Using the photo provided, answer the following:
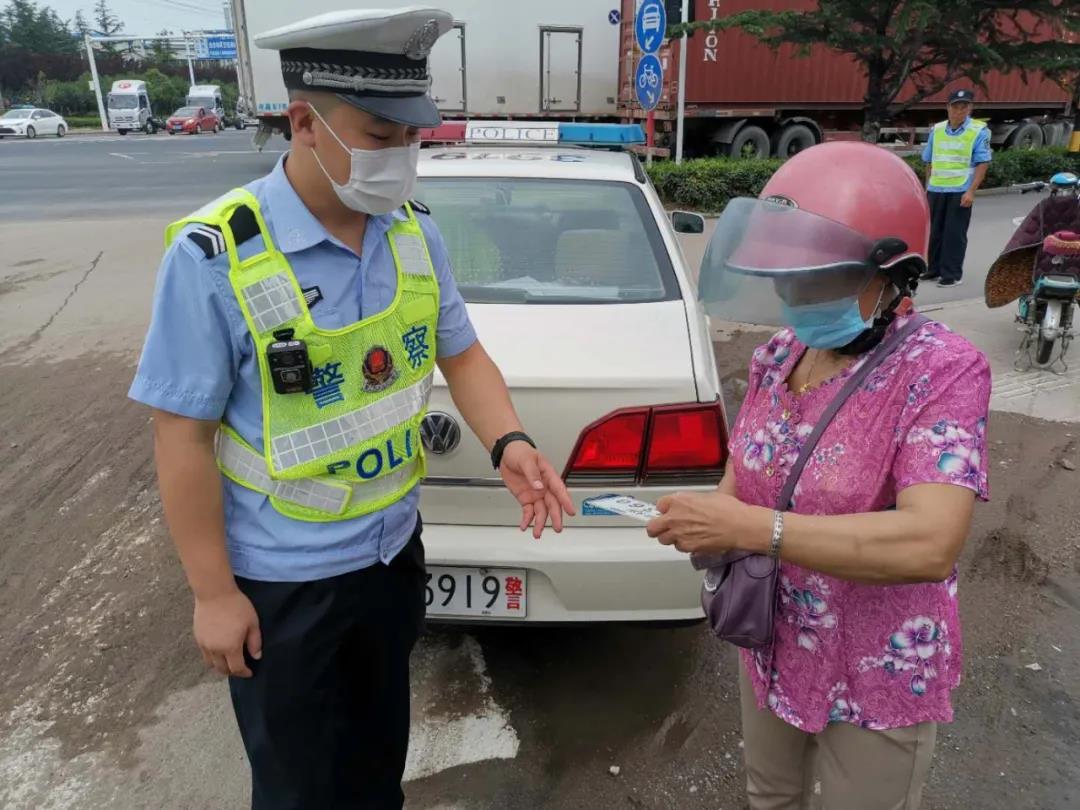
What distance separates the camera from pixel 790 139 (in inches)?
631

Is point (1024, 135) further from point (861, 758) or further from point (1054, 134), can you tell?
point (861, 758)

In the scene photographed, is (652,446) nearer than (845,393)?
No

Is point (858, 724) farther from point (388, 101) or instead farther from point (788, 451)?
point (388, 101)

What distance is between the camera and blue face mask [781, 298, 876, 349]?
1.36 meters

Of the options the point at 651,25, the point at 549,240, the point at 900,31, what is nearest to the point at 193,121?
the point at 900,31

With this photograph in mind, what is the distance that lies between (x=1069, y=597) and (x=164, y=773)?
3.24m

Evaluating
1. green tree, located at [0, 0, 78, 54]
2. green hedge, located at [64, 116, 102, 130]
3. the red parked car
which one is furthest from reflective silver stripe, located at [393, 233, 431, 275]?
green tree, located at [0, 0, 78, 54]

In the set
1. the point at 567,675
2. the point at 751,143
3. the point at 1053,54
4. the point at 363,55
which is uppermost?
the point at 1053,54

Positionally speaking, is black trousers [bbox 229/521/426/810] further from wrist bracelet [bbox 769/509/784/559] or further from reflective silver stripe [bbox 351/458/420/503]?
wrist bracelet [bbox 769/509/784/559]

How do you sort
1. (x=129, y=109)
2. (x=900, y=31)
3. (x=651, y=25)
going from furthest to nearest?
1. (x=129, y=109)
2. (x=900, y=31)
3. (x=651, y=25)

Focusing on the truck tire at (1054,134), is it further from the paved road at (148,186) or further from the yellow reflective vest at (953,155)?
the yellow reflective vest at (953,155)

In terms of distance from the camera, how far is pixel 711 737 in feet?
8.21

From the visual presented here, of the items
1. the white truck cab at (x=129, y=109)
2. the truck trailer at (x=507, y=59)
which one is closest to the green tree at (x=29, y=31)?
the white truck cab at (x=129, y=109)

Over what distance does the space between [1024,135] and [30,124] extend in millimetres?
37085
